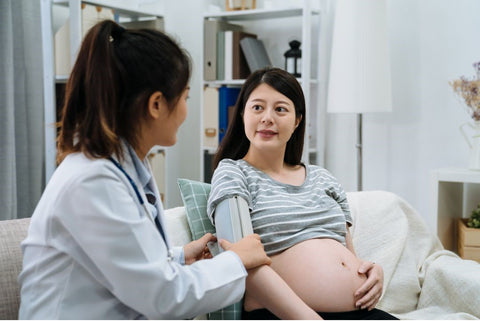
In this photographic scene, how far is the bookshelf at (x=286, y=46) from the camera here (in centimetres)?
324

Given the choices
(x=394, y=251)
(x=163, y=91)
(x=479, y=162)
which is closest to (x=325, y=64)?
(x=479, y=162)

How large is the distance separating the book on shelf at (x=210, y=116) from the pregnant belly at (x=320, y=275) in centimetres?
208

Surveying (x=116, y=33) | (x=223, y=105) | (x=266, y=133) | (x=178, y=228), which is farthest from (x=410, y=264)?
(x=223, y=105)

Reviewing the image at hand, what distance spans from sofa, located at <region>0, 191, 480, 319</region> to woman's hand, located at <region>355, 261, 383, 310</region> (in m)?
0.31

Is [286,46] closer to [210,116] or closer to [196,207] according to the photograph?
[210,116]

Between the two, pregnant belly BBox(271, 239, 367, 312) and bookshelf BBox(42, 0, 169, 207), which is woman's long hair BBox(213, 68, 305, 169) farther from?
bookshelf BBox(42, 0, 169, 207)

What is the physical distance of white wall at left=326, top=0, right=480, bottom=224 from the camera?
3.09 metres

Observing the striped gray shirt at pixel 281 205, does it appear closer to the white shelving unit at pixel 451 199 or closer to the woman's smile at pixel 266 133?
the woman's smile at pixel 266 133

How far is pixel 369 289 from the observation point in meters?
1.55

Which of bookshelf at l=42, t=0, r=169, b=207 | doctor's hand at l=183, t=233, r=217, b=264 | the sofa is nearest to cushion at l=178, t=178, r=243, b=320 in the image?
the sofa

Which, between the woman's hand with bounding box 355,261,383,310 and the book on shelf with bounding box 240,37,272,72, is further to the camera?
the book on shelf with bounding box 240,37,272,72

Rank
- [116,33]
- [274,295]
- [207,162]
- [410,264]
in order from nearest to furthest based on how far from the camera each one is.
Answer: [116,33] < [274,295] < [410,264] < [207,162]

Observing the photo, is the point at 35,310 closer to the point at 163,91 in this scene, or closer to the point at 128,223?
the point at 128,223

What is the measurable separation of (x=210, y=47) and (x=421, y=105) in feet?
4.40
